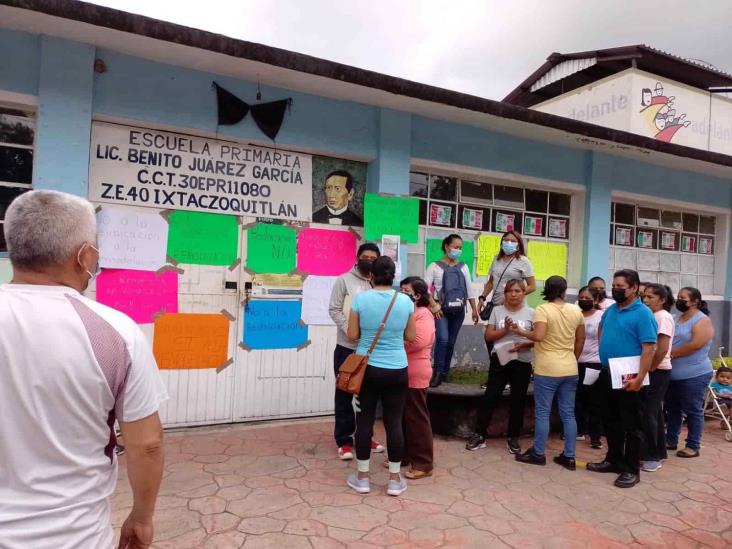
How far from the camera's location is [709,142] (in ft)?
42.2

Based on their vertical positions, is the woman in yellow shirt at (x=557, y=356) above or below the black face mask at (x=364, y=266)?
below

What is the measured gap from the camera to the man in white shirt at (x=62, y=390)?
129 centimetres

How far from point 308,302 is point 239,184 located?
1386mm

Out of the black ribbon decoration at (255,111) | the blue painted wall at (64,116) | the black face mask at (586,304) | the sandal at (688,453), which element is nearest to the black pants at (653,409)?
the sandal at (688,453)

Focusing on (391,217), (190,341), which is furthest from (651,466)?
(190,341)

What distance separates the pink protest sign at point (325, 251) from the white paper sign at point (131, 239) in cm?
135

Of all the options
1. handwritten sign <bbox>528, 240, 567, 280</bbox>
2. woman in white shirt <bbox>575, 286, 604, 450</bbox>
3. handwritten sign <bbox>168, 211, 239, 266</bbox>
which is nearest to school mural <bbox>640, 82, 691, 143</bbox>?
handwritten sign <bbox>528, 240, 567, 280</bbox>

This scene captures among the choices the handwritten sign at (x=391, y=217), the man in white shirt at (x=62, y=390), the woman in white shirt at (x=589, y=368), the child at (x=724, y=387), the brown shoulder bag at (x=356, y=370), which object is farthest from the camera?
the child at (x=724, y=387)

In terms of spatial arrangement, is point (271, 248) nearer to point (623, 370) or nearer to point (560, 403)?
point (560, 403)

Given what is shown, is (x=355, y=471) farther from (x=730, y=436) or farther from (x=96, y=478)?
(x=730, y=436)

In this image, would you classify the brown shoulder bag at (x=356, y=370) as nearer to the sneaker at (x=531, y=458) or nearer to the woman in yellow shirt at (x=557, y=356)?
the woman in yellow shirt at (x=557, y=356)

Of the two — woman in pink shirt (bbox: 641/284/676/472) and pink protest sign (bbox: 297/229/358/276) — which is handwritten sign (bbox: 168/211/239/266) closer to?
pink protest sign (bbox: 297/229/358/276)

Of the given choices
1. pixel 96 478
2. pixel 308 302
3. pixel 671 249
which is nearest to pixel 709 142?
pixel 671 249

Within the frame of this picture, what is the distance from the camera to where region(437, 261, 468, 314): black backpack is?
5.22 metres
